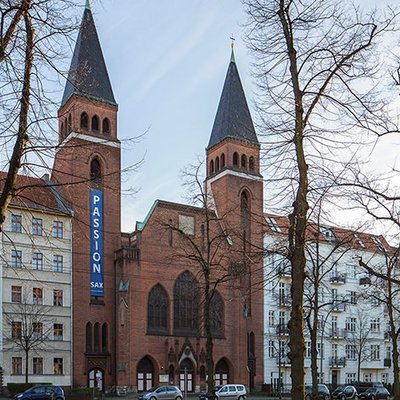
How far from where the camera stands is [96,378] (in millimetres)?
53406

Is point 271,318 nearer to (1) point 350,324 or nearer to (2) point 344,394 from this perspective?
(1) point 350,324

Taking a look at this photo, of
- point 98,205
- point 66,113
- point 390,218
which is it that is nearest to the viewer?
point 66,113

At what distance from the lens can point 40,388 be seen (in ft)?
140

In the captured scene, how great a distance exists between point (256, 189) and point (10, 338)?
3028 cm

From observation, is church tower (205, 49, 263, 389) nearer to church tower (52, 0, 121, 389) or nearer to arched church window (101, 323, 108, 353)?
church tower (52, 0, 121, 389)

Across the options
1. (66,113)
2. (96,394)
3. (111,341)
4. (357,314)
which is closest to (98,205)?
(111,341)

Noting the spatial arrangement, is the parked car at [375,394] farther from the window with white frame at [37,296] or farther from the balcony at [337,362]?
the window with white frame at [37,296]

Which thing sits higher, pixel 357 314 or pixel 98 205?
pixel 98 205

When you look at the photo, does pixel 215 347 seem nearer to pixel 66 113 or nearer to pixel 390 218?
pixel 390 218

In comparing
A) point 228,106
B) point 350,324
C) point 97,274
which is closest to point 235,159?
point 228,106

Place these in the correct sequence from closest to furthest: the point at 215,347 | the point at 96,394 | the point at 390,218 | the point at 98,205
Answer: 1. the point at 390,218
2. the point at 96,394
3. the point at 98,205
4. the point at 215,347

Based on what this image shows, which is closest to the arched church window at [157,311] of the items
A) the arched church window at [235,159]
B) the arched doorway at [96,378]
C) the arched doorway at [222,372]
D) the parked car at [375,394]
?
the arched doorway at [96,378]

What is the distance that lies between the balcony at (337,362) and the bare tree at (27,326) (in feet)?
109

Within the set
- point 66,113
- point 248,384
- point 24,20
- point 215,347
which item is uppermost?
point 24,20
